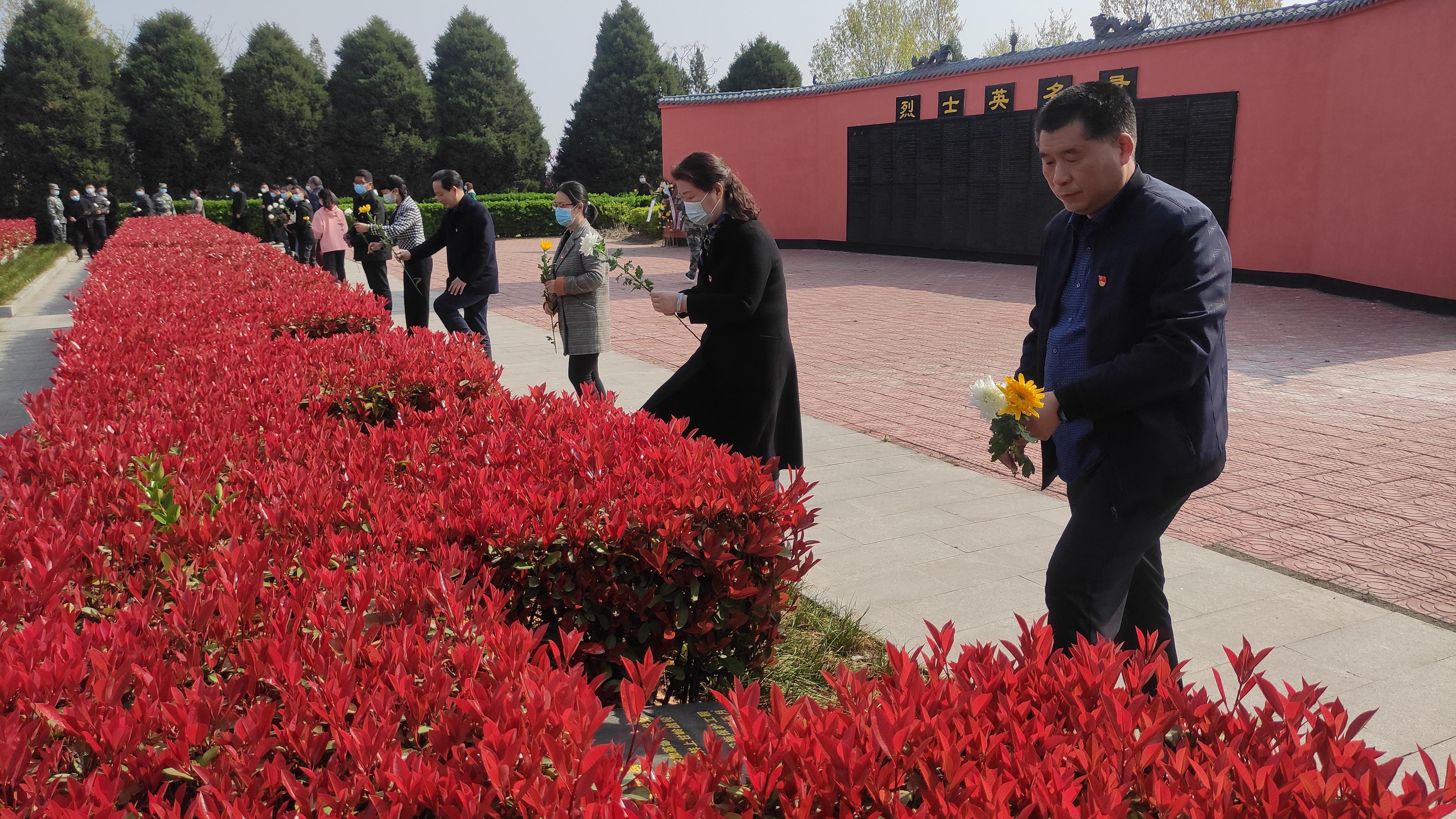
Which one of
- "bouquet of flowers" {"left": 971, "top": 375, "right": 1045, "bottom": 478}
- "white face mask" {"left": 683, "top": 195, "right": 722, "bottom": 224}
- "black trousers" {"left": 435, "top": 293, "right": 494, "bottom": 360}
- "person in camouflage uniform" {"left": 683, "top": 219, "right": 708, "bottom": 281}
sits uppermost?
"white face mask" {"left": 683, "top": 195, "right": 722, "bottom": 224}

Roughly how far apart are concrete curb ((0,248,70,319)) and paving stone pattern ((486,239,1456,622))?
6851mm

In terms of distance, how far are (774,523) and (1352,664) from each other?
7.03 feet

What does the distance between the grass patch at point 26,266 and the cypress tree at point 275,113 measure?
11370 millimetres

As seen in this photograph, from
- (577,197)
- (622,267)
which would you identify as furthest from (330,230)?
(622,267)

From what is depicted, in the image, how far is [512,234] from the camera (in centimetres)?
3453

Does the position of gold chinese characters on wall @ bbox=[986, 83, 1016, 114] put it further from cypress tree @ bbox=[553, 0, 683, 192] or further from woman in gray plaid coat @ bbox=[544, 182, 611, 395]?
cypress tree @ bbox=[553, 0, 683, 192]

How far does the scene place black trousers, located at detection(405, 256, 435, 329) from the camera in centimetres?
891

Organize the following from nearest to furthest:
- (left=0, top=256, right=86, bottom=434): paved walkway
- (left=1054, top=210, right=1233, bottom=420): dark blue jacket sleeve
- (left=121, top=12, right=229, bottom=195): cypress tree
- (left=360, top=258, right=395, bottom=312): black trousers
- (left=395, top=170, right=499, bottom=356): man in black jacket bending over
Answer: (left=1054, top=210, right=1233, bottom=420): dark blue jacket sleeve, (left=395, top=170, right=499, bottom=356): man in black jacket bending over, (left=0, top=256, right=86, bottom=434): paved walkway, (left=360, top=258, right=395, bottom=312): black trousers, (left=121, top=12, right=229, bottom=195): cypress tree

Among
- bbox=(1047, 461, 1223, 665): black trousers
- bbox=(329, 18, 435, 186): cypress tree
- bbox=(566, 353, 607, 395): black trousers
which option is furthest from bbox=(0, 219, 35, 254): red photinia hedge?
bbox=(1047, 461, 1223, 665): black trousers

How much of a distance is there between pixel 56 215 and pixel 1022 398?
34.5m

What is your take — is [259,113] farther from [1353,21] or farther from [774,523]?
[774,523]

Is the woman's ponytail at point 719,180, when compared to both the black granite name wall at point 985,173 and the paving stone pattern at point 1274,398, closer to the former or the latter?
the paving stone pattern at point 1274,398

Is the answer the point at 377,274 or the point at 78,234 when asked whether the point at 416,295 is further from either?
the point at 78,234

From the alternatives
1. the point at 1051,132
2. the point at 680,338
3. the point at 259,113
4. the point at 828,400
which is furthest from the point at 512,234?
the point at 1051,132
